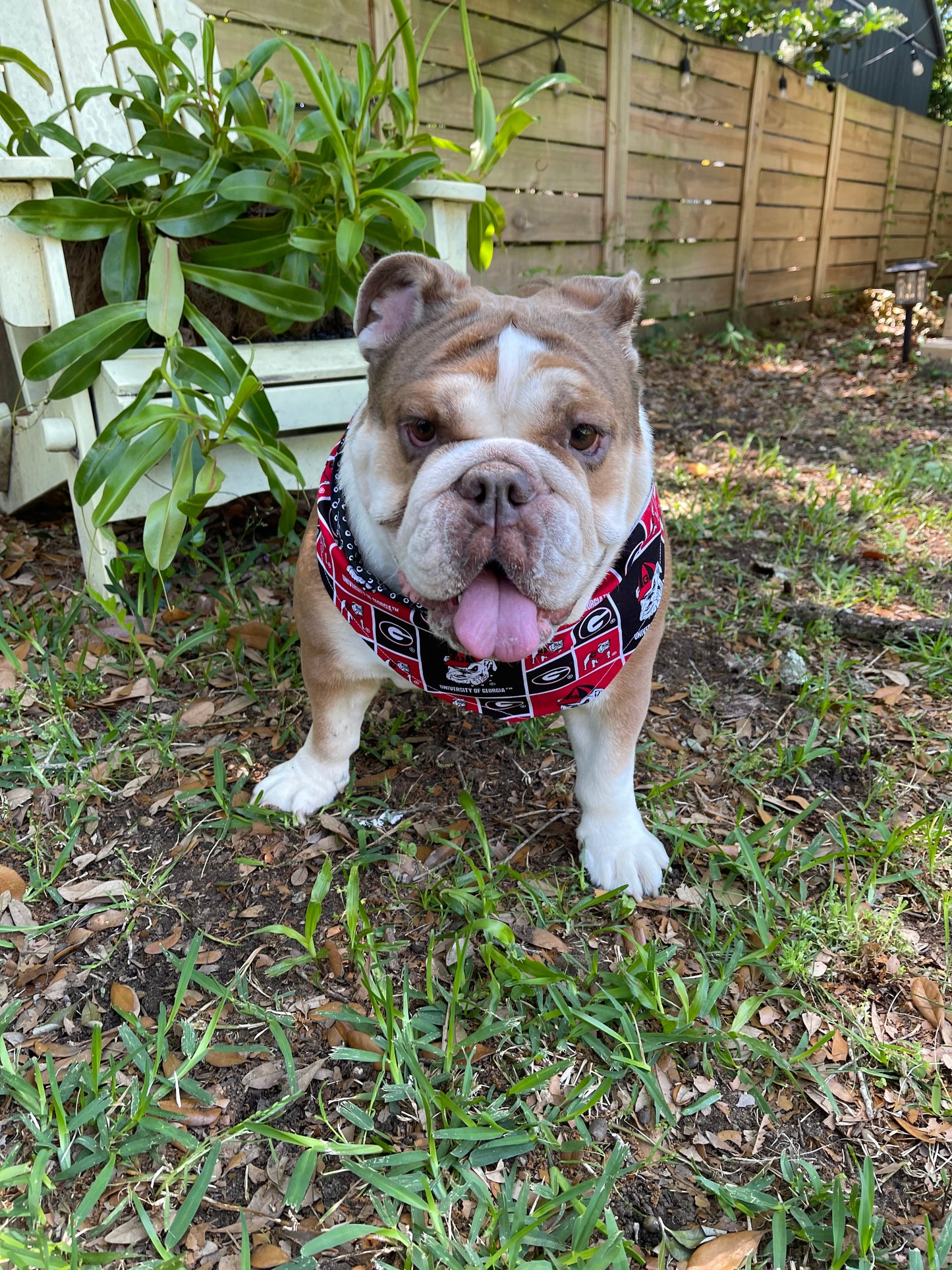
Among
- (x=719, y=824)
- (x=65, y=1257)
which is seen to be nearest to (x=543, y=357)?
(x=719, y=824)

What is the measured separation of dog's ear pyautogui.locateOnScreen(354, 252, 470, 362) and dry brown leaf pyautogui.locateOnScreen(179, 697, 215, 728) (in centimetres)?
125

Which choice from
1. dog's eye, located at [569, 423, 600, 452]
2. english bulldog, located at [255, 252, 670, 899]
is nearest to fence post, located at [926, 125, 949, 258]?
english bulldog, located at [255, 252, 670, 899]

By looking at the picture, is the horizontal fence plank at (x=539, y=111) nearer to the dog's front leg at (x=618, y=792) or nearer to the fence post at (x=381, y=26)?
the fence post at (x=381, y=26)

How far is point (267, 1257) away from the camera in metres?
1.43

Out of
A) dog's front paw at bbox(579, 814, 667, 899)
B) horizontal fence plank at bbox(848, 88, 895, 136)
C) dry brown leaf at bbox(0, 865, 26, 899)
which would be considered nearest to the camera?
dry brown leaf at bbox(0, 865, 26, 899)

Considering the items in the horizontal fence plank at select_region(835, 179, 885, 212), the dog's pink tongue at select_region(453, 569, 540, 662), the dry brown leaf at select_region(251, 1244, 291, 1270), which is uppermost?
the horizontal fence plank at select_region(835, 179, 885, 212)

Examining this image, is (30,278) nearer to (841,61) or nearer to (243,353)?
(243,353)

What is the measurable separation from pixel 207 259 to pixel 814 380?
5.77 metres

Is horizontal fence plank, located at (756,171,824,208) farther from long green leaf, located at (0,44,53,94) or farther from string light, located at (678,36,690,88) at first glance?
long green leaf, located at (0,44,53,94)

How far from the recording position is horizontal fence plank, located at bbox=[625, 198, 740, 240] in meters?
7.79

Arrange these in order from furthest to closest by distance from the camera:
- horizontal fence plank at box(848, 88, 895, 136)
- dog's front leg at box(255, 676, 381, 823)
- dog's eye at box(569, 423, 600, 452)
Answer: horizontal fence plank at box(848, 88, 895, 136) < dog's front leg at box(255, 676, 381, 823) < dog's eye at box(569, 423, 600, 452)

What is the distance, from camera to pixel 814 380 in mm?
7262

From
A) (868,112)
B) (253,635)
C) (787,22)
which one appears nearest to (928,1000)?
(253,635)

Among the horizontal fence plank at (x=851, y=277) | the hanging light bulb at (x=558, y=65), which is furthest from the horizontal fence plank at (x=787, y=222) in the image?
the hanging light bulb at (x=558, y=65)
